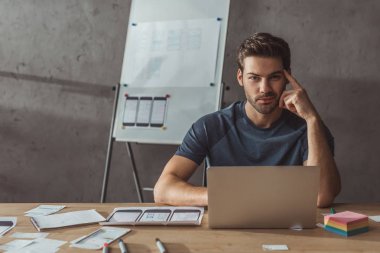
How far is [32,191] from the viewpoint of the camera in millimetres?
3104

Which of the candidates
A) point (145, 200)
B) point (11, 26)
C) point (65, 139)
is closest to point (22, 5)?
point (11, 26)

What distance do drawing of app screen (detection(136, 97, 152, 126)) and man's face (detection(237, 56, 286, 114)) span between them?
91 centimetres

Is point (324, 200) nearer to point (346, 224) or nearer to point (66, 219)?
point (346, 224)

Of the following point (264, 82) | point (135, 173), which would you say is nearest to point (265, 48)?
point (264, 82)

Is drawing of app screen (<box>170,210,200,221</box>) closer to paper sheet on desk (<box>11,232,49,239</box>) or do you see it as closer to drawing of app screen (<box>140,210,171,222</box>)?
drawing of app screen (<box>140,210,171,222</box>)

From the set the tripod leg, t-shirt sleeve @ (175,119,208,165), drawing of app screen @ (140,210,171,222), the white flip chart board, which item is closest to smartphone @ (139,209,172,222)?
drawing of app screen @ (140,210,171,222)

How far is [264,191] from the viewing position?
112 cm

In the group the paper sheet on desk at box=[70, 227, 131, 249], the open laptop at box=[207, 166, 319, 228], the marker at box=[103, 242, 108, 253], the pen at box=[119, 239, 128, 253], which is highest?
the open laptop at box=[207, 166, 319, 228]

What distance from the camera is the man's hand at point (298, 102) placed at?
1674mm

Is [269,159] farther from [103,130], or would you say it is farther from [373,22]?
[103,130]

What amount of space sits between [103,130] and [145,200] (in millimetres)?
556

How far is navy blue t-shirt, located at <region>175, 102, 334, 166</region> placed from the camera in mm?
1798

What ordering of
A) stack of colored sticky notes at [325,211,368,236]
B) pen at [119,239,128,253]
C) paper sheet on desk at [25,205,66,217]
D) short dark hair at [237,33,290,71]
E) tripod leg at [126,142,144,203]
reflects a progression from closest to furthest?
pen at [119,239,128,253] → stack of colored sticky notes at [325,211,368,236] → paper sheet on desk at [25,205,66,217] → short dark hair at [237,33,290,71] → tripod leg at [126,142,144,203]

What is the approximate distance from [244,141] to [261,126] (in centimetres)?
10
